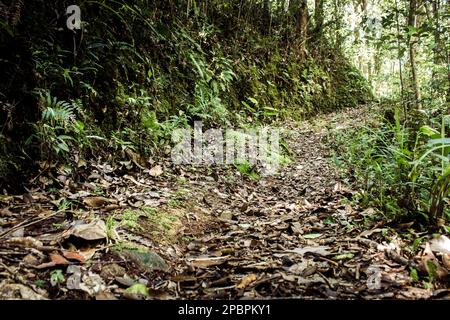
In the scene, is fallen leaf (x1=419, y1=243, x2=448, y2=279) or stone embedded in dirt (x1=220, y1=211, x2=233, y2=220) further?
stone embedded in dirt (x1=220, y1=211, x2=233, y2=220)

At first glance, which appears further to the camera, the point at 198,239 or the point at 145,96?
the point at 145,96

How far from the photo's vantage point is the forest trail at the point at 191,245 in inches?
62.5

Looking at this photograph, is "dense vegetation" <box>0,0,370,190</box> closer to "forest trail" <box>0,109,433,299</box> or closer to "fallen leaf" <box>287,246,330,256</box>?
"forest trail" <box>0,109,433,299</box>

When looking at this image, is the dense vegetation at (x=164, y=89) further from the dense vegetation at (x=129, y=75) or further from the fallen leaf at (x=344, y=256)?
the fallen leaf at (x=344, y=256)

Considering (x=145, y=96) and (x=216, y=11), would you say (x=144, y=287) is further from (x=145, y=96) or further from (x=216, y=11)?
(x=216, y=11)

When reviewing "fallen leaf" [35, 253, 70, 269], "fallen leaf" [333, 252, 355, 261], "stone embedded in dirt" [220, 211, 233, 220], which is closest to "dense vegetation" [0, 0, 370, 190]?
"fallen leaf" [35, 253, 70, 269]

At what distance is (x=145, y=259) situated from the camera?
1.88 meters

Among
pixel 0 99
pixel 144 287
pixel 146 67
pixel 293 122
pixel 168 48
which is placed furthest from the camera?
pixel 293 122

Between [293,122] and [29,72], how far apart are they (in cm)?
663

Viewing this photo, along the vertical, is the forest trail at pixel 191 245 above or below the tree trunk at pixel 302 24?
below

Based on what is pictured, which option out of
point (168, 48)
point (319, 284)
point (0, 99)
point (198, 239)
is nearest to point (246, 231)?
point (198, 239)

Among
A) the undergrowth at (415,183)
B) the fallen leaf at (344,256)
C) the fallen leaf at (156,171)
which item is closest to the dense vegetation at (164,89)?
the undergrowth at (415,183)

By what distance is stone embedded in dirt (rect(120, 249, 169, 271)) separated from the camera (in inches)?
72.2

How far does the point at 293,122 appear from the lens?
28.0 ft
